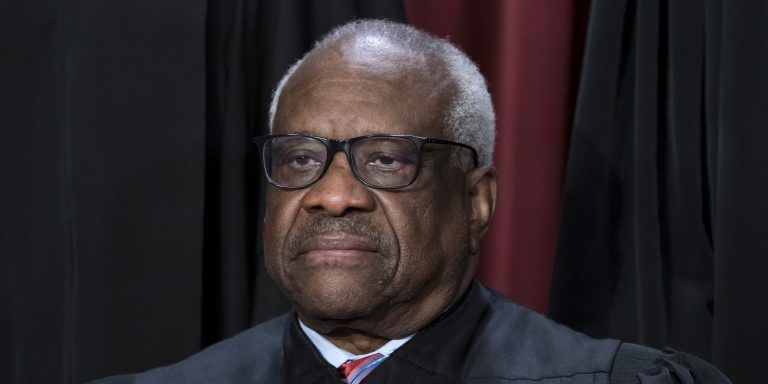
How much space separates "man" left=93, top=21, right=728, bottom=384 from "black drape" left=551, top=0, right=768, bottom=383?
281 mm

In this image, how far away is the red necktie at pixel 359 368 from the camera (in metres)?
1.78

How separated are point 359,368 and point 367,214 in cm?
26

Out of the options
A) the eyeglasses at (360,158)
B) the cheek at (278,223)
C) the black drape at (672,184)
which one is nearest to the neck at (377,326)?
the cheek at (278,223)

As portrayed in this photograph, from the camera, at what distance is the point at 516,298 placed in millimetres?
2301

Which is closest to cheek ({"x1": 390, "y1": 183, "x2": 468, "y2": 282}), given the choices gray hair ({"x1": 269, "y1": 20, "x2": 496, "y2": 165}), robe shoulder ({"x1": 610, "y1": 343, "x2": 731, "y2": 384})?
gray hair ({"x1": 269, "y1": 20, "x2": 496, "y2": 165})

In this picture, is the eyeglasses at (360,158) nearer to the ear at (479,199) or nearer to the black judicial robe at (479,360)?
the ear at (479,199)

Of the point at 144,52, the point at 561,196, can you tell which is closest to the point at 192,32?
the point at 144,52

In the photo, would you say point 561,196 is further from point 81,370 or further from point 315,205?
point 81,370

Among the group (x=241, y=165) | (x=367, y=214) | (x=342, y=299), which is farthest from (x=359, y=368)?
(x=241, y=165)

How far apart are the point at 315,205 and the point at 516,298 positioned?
2.41 feet

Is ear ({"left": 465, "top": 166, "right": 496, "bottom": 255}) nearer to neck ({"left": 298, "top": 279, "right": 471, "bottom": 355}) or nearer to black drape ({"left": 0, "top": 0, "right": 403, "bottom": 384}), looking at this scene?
neck ({"left": 298, "top": 279, "right": 471, "bottom": 355})

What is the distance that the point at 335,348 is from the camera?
5.96ft

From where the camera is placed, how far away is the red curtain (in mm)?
2242

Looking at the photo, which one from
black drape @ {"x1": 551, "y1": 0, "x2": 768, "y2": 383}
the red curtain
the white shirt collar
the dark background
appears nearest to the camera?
the white shirt collar
